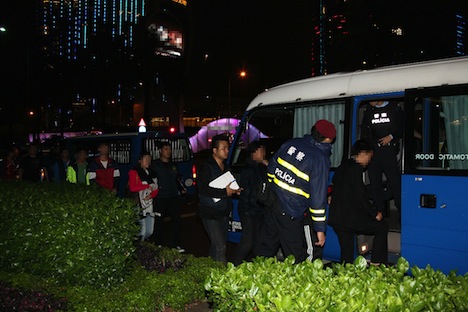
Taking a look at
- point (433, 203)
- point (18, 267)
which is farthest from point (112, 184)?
point (433, 203)

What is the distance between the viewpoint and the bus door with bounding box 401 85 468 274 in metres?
5.53

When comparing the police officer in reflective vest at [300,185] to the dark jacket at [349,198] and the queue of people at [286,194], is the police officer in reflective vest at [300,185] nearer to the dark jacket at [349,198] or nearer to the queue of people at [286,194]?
the queue of people at [286,194]

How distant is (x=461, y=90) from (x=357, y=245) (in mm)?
2518

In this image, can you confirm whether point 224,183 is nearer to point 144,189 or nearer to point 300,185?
point 300,185

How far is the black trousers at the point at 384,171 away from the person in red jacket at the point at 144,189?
11.4ft

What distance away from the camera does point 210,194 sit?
6.35 meters

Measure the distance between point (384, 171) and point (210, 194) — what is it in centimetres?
267

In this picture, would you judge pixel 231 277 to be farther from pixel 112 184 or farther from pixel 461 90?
pixel 112 184

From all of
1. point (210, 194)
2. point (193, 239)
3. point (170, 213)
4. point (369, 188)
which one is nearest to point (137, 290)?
point (210, 194)

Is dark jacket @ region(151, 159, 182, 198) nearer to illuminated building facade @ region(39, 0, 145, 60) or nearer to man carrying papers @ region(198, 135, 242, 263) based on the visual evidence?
man carrying papers @ region(198, 135, 242, 263)

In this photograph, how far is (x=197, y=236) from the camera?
10.4 m

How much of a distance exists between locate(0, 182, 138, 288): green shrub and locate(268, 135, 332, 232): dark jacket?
181 cm

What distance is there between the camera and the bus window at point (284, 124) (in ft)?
23.5

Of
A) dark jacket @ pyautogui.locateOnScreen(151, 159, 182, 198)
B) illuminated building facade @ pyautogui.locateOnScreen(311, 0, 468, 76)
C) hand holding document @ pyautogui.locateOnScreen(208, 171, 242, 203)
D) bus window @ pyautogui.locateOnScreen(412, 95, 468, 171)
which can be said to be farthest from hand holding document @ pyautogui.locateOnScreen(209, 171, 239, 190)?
illuminated building facade @ pyautogui.locateOnScreen(311, 0, 468, 76)
